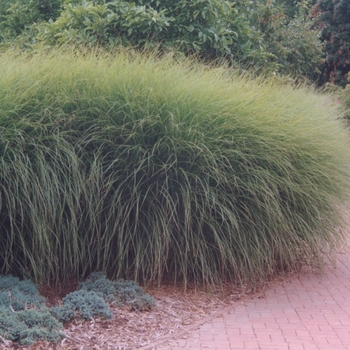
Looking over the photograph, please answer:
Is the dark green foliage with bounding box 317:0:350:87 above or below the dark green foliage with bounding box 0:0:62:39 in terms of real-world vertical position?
above

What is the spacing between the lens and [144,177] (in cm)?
560

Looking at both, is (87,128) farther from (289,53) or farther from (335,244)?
(289,53)

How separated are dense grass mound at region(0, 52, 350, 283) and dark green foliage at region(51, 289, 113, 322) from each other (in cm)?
56

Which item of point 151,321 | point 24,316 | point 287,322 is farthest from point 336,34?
point 24,316

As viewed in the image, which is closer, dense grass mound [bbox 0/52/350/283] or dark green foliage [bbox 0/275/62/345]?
dark green foliage [bbox 0/275/62/345]

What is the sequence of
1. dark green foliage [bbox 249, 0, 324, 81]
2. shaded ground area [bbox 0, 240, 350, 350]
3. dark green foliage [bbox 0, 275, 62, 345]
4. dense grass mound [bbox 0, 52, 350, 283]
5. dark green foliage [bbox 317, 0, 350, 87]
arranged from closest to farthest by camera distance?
1. dark green foliage [bbox 0, 275, 62, 345]
2. shaded ground area [bbox 0, 240, 350, 350]
3. dense grass mound [bbox 0, 52, 350, 283]
4. dark green foliage [bbox 249, 0, 324, 81]
5. dark green foliage [bbox 317, 0, 350, 87]

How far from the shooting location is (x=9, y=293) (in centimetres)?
471

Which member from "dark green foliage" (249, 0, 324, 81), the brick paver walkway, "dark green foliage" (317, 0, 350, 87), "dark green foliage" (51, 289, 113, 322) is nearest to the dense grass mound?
the brick paver walkway

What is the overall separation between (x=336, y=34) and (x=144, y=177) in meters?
17.8

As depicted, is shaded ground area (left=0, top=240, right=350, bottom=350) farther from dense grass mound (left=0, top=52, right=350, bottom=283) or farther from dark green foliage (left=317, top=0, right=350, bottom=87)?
dark green foliage (left=317, top=0, right=350, bottom=87)

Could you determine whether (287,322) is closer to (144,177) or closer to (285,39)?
(144,177)

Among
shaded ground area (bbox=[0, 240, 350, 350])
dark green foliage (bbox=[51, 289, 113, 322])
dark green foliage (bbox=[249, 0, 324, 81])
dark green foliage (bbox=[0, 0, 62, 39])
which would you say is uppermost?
dark green foliage (bbox=[249, 0, 324, 81])

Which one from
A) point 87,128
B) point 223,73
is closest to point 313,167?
point 223,73

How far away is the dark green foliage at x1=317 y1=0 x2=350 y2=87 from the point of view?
21219mm
